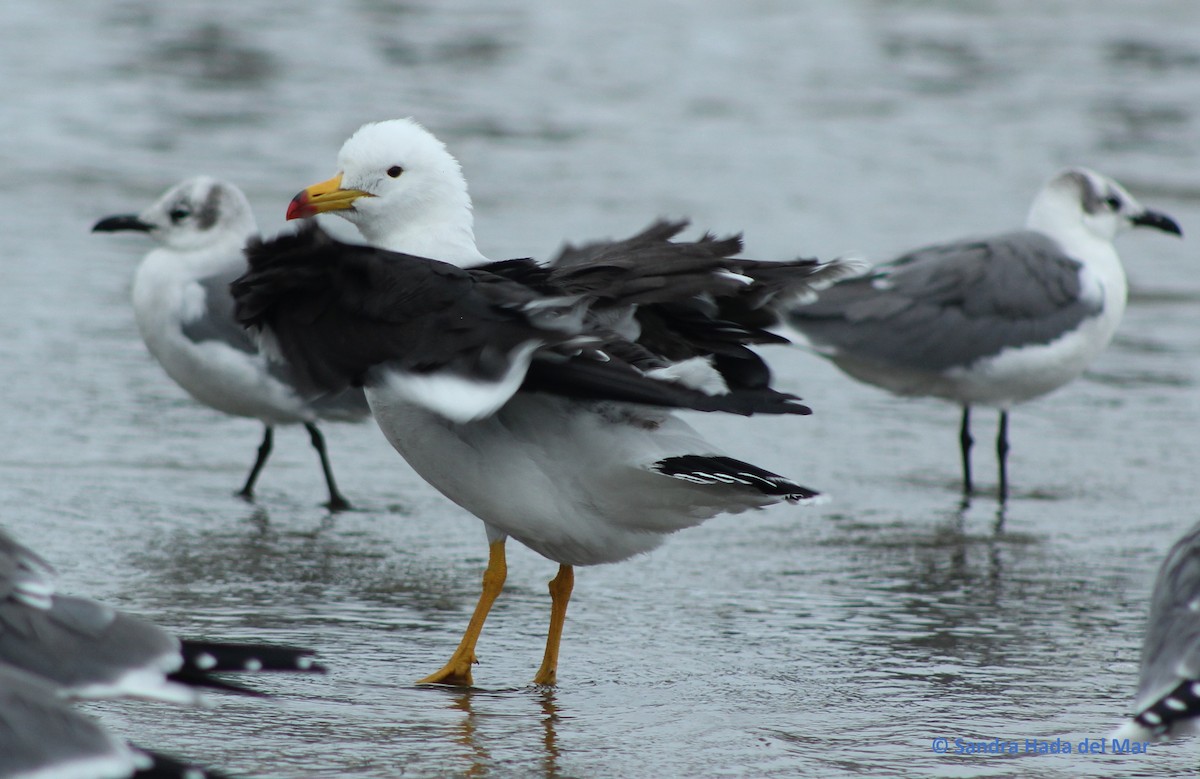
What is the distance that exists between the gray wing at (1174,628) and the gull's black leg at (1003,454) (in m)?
3.29

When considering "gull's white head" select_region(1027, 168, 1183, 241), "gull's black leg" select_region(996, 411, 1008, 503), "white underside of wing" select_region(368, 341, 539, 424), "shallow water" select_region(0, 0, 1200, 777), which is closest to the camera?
"white underside of wing" select_region(368, 341, 539, 424)

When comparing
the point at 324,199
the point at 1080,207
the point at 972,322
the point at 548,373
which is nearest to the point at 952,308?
the point at 972,322

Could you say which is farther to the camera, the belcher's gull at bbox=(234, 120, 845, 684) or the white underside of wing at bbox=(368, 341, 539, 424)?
the belcher's gull at bbox=(234, 120, 845, 684)

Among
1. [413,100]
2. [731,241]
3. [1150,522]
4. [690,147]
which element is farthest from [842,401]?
[413,100]

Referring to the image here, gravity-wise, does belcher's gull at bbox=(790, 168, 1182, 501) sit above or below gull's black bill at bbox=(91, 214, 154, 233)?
below

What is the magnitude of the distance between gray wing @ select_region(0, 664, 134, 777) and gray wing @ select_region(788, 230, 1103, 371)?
17.2 ft

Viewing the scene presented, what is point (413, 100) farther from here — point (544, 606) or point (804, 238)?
point (544, 606)

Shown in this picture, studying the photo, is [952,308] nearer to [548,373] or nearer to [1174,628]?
[548,373]

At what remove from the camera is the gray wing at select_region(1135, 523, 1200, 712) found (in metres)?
3.21

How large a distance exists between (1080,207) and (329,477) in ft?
13.4

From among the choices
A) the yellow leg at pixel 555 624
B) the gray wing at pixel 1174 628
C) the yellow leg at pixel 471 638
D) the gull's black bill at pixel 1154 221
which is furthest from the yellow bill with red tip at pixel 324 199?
the gull's black bill at pixel 1154 221

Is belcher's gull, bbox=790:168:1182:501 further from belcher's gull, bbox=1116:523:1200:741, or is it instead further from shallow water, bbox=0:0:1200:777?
belcher's gull, bbox=1116:523:1200:741

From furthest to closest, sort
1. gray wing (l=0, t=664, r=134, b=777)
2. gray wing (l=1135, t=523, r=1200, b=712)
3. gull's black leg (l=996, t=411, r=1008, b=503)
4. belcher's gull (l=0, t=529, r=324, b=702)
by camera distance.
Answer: gull's black leg (l=996, t=411, r=1008, b=503), gray wing (l=1135, t=523, r=1200, b=712), belcher's gull (l=0, t=529, r=324, b=702), gray wing (l=0, t=664, r=134, b=777)

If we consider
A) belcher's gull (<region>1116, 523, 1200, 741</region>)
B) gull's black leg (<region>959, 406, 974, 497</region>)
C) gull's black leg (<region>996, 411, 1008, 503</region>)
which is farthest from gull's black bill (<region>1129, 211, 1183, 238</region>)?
belcher's gull (<region>1116, 523, 1200, 741</region>)
